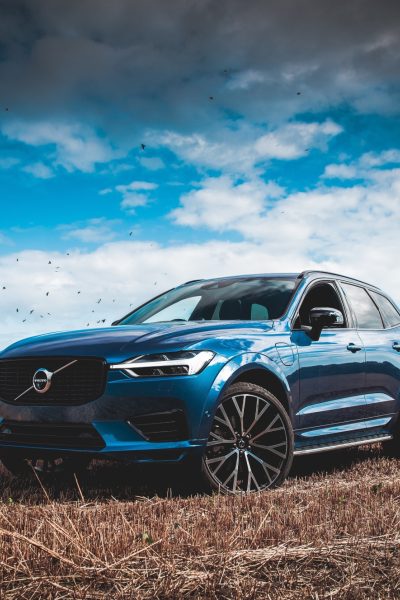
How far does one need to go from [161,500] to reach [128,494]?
0.51 metres

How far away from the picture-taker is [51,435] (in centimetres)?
496

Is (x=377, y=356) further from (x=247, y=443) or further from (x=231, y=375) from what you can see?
(x=231, y=375)

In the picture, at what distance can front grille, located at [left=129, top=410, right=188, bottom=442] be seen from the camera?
15.4 ft

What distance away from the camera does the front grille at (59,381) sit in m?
4.82

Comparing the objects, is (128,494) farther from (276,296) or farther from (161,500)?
(276,296)

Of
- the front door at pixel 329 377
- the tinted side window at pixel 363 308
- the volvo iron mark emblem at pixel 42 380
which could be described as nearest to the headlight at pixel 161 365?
the volvo iron mark emblem at pixel 42 380

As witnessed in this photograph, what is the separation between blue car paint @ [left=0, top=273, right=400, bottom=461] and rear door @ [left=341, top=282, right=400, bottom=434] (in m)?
0.02

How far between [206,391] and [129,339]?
664 mm

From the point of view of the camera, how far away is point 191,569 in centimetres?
302

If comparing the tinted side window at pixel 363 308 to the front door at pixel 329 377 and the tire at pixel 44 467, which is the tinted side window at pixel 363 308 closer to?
the front door at pixel 329 377

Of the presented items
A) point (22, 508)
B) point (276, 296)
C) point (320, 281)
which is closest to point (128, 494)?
point (22, 508)

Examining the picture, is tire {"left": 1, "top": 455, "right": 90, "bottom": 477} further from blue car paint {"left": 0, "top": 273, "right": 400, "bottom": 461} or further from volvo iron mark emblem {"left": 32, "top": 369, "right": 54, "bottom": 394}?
volvo iron mark emblem {"left": 32, "top": 369, "right": 54, "bottom": 394}

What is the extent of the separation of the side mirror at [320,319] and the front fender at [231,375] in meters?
0.64

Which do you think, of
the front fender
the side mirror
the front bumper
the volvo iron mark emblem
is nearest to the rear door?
the side mirror
